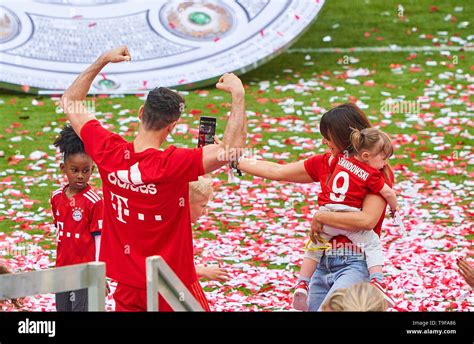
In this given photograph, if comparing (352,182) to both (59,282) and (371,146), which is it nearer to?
(371,146)

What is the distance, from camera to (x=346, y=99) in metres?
17.0

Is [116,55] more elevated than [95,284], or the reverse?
[116,55]

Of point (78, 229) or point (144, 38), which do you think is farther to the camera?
point (144, 38)

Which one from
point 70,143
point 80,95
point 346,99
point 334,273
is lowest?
point 334,273

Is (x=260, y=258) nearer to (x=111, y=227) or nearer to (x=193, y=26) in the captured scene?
(x=111, y=227)

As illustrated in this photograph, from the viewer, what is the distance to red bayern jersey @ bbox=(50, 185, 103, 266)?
779 cm

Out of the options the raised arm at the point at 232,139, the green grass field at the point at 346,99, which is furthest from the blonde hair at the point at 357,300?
the green grass field at the point at 346,99

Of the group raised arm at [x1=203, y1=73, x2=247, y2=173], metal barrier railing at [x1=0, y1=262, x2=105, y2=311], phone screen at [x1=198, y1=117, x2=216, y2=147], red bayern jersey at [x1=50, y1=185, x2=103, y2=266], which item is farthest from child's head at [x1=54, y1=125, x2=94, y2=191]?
metal barrier railing at [x1=0, y1=262, x2=105, y2=311]

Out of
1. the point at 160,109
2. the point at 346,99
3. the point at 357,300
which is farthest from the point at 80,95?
the point at 346,99

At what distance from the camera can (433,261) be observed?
11250 millimetres

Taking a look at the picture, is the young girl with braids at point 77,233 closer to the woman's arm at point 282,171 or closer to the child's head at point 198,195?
the child's head at point 198,195

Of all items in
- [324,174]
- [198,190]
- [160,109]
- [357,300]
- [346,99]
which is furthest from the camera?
[346,99]

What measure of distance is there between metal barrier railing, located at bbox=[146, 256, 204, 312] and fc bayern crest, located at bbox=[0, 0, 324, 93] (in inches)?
470

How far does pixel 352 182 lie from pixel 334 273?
628 millimetres
